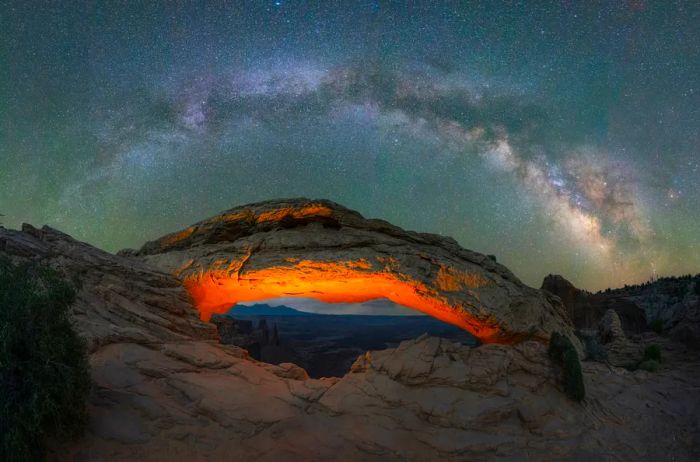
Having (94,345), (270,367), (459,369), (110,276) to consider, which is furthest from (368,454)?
(110,276)

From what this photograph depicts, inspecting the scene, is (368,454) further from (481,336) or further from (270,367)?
(481,336)

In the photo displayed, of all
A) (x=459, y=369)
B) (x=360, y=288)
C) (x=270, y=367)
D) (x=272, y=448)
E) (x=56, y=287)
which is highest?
(x=360, y=288)

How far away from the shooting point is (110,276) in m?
15.4

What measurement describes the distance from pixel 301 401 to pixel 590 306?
57480 mm

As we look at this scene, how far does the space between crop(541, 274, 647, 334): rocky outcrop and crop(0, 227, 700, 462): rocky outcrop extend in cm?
3949

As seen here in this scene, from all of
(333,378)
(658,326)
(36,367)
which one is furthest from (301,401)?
(658,326)

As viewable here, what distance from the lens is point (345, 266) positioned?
702 inches

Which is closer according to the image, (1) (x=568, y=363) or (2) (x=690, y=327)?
(1) (x=568, y=363)

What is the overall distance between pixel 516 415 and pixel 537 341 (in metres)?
5.10

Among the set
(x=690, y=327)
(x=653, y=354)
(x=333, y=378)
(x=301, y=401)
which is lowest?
(x=301, y=401)

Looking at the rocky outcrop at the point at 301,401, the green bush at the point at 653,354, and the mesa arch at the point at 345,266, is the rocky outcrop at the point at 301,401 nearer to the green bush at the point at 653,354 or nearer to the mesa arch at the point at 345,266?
the mesa arch at the point at 345,266

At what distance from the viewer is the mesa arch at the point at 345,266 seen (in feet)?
57.5

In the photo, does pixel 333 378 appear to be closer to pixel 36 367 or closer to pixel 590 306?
pixel 36 367

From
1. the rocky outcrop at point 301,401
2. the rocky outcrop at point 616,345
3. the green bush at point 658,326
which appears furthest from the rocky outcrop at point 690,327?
the rocky outcrop at point 301,401
